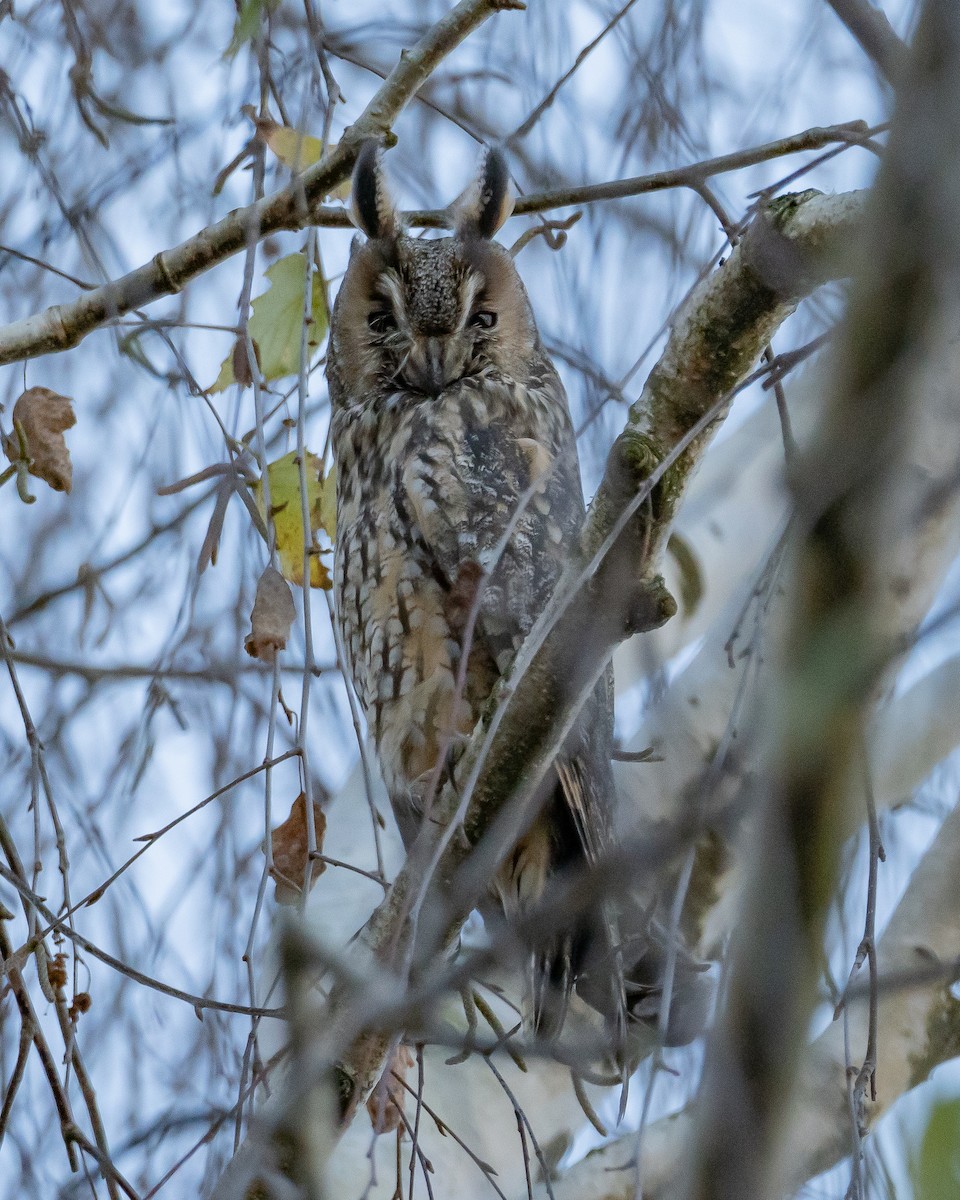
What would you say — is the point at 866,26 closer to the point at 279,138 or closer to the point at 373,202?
the point at 279,138

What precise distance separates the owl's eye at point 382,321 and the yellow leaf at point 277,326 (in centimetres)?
72

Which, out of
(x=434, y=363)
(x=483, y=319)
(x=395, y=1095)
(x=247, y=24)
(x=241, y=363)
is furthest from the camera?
(x=483, y=319)

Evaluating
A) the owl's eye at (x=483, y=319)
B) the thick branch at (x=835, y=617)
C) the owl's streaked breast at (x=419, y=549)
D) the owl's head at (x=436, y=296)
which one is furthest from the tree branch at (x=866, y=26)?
the owl's eye at (x=483, y=319)

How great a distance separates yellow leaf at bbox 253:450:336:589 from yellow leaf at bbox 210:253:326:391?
0.12 m

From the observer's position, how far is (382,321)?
254 cm

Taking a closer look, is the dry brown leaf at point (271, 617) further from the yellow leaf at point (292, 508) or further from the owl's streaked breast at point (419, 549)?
the owl's streaked breast at point (419, 549)

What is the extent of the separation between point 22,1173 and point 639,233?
6.13ft

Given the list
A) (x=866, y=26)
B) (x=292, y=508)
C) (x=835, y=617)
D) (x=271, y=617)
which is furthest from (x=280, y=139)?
(x=835, y=617)

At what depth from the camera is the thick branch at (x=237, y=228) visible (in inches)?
74.3

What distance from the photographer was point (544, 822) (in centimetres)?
215

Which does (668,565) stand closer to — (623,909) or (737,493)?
(737,493)

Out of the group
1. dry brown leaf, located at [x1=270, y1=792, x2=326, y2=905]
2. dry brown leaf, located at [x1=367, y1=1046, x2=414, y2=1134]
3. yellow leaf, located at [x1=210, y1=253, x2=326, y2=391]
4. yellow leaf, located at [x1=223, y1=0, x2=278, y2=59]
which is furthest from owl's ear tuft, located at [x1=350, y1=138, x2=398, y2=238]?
dry brown leaf, located at [x1=367, y1=1046, x2=414, y2=1134]

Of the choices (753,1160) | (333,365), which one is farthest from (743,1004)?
(333,365)

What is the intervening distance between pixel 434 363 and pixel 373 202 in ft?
0.99
